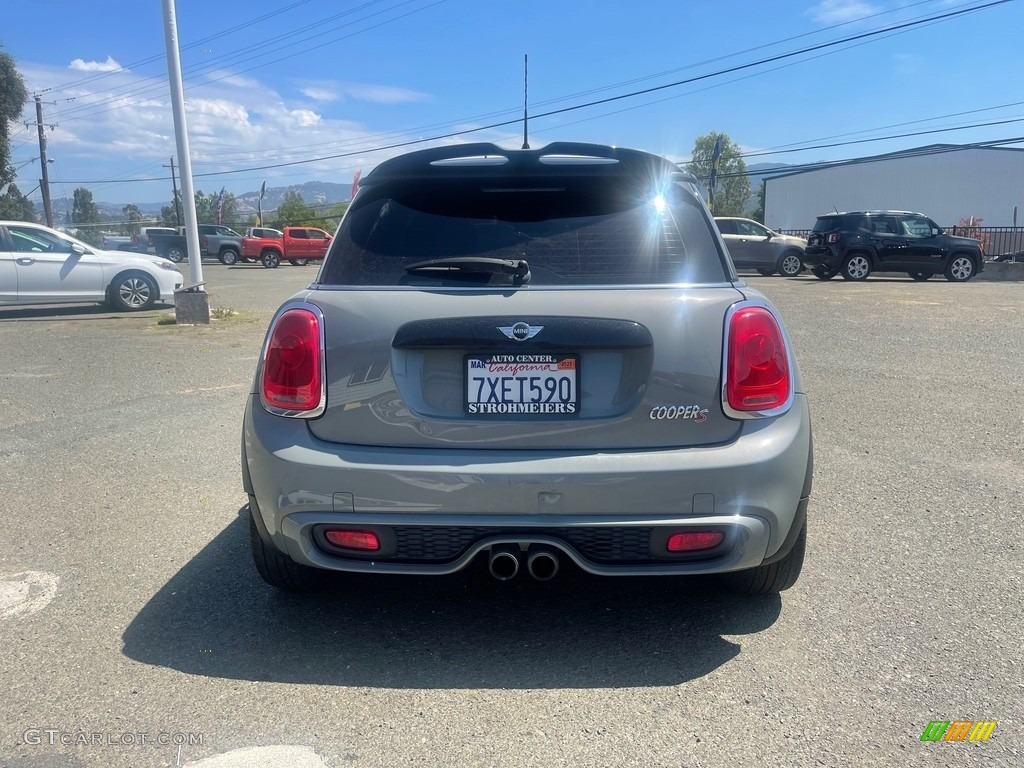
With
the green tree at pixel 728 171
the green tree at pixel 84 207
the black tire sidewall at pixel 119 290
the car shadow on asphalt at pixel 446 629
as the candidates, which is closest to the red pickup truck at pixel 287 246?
the black tire sidewall at pixel 119 290

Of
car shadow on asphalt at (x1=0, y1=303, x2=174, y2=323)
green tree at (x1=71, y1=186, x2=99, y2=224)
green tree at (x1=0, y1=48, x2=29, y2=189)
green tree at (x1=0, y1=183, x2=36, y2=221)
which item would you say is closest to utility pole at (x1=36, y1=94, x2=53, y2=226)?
green tree at (x1=0, y1=183, x2=36, y2=221)

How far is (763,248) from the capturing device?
79.0ft

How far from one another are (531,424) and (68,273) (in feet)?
41.8

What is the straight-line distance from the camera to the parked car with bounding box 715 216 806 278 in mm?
23953

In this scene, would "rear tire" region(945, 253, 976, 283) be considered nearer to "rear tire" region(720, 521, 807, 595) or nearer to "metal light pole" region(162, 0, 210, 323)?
"metal light pole" region(162, 0, 210, 323)

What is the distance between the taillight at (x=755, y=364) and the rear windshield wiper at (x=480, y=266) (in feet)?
2.36

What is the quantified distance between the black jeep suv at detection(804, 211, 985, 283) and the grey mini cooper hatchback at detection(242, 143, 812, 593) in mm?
19630

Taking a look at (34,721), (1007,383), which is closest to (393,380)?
(34,721)

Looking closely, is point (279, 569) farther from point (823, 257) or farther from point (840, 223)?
point (840, 223)

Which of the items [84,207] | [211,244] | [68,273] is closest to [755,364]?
[68,273]

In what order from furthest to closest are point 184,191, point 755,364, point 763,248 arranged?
1. point 763,248
2. point 184,191
3. point 755,364

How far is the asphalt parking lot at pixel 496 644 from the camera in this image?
95.7 inches

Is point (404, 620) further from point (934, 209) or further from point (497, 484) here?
point (934, 209)
